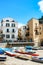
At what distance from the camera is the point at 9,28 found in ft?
295

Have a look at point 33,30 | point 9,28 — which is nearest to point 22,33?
point 33,30

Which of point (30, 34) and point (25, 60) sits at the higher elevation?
point (30, 34)

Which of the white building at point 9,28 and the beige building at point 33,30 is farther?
the beige building at point 33,30

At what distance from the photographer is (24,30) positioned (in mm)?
98688

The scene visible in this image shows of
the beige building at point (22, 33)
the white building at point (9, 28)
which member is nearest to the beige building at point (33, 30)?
the beige building at point (22, 33)

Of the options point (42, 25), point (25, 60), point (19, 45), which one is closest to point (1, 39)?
point (19, 45)

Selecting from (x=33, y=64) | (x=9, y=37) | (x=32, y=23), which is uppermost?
(x=32, y=23)

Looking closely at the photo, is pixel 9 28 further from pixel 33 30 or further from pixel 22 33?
pixel 33 30

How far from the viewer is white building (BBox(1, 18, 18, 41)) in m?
89.2

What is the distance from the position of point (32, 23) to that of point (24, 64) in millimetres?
54421

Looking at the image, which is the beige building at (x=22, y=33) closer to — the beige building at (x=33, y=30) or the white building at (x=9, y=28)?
the beige building at (x=33, y=30)

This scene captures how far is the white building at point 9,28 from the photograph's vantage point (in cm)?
8919

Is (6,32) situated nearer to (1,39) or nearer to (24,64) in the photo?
(1,39)

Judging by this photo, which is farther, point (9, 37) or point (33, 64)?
point (9, 37)
